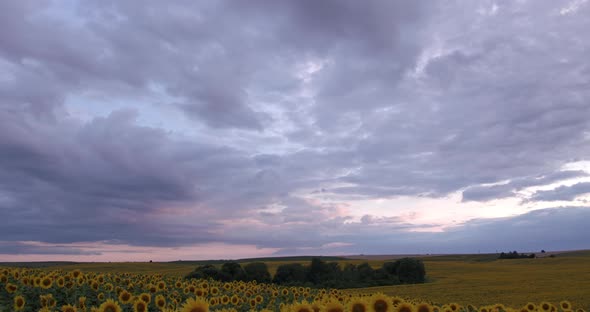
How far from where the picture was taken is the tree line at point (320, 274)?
56991 millimetres

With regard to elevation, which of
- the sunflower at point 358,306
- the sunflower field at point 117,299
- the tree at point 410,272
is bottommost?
the tree at point 410,272

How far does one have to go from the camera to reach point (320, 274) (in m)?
63.2

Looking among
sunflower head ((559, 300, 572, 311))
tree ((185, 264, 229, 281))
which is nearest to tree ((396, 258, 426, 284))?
tree ((185, 264, 229, 281))

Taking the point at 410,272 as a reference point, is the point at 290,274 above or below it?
above

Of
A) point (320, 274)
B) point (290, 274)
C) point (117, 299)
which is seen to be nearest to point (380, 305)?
point (117, 299)

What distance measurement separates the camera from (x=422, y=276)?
227 feet

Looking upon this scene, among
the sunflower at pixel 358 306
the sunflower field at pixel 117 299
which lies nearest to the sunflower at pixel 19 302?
the sunflower field at pixel 117 299

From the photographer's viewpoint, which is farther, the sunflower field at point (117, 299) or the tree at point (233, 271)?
the tree at point (233, 271)

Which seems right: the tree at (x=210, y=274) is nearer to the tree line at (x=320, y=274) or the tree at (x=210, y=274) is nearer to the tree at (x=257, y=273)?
the tree line at (x=320, y=274)

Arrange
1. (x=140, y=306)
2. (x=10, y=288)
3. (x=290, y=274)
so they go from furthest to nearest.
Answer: (x=290, y=274)
(x=10, y=288)
(x=140, y=306)

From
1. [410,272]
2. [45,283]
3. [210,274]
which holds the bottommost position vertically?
[410,272]

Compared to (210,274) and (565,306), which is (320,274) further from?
(565,306)

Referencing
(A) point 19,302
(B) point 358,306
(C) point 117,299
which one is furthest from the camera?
A: (C) point 117,299

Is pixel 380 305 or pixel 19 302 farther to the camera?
pixel 19 302
